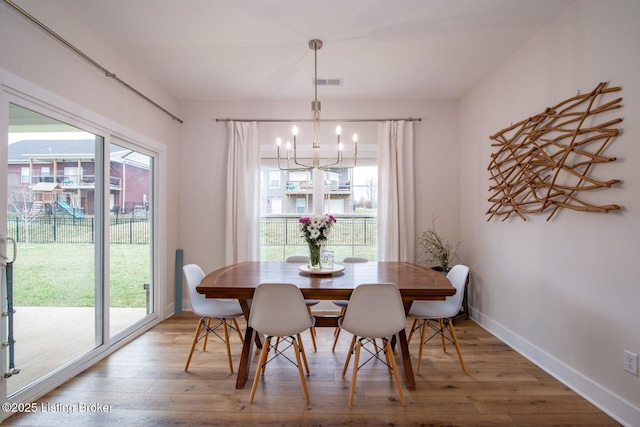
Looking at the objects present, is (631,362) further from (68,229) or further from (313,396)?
(68,229)

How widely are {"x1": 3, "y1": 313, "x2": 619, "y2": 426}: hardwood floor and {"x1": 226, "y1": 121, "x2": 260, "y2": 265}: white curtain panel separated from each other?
4.44 ft

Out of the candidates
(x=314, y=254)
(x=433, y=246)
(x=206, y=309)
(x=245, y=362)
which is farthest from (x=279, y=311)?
(x=433, y=246)

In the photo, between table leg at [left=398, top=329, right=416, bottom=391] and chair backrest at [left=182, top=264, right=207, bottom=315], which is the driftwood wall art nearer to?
table leg at [left=398, top=329, right=416, bottom=391]

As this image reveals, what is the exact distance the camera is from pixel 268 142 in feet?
12.8

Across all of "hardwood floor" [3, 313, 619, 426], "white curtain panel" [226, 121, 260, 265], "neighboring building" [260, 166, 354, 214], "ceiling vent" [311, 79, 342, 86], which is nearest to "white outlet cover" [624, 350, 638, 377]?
"hardwood floor" [3, 313, 619, 426]

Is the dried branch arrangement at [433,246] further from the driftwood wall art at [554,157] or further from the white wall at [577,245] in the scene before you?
the driftwood wall art at [554,157]

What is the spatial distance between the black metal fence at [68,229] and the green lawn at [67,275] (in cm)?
5

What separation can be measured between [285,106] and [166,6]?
1825 mm

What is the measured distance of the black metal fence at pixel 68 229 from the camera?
1.97m

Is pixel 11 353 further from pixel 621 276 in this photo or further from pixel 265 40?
pixel 621 276

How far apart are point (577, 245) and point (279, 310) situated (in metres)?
2.12

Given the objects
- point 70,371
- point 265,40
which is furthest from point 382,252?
point 70,371

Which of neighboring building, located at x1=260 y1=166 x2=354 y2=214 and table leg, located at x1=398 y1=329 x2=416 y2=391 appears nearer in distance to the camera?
table leg, located at x1=398 y1=329 x2=416 y2=391

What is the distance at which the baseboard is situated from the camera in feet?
5.80
